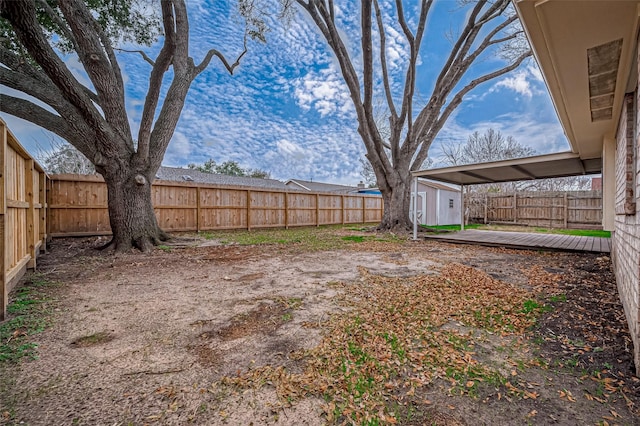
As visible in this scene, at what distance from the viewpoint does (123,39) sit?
7.73 m

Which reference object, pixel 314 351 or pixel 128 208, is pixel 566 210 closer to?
pixel 314 351

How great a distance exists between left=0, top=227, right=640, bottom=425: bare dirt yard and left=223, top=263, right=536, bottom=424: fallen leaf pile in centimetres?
1

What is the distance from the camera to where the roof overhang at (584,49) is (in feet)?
5.51

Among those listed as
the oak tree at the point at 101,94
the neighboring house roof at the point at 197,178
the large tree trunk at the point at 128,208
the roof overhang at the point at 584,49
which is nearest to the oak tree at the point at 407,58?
the oak tree at the point at 101,94

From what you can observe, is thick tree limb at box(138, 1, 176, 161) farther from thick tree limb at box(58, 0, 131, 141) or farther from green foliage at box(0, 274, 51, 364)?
green foliage at box(0, 274, 51, 364)

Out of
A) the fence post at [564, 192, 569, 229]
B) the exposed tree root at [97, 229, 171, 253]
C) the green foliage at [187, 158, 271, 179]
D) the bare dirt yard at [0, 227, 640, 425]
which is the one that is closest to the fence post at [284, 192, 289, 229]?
the exposed tree root at [97, 229, 171, 253]

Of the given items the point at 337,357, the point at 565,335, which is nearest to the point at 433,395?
the point at 337,357

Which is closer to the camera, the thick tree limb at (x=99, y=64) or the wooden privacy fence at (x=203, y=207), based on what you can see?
the thick tree limb at (x=99, y=64)

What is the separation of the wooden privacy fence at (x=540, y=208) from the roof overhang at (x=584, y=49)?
11.4 metres

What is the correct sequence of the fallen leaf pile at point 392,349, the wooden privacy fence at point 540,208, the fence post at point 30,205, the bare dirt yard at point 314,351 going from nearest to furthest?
the bare dirt yard at point 314,351, the fallen leaf pile at point 392,349, the fence post at point 30,205, the wooden privacy fence at point 540,208

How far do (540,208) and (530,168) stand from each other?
A: 7806 millimetres

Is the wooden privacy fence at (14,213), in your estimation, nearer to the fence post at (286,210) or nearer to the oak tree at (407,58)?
the oak tree at (407,58)

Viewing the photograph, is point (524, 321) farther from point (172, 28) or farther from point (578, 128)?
point (172, 28)

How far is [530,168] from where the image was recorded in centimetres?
726
